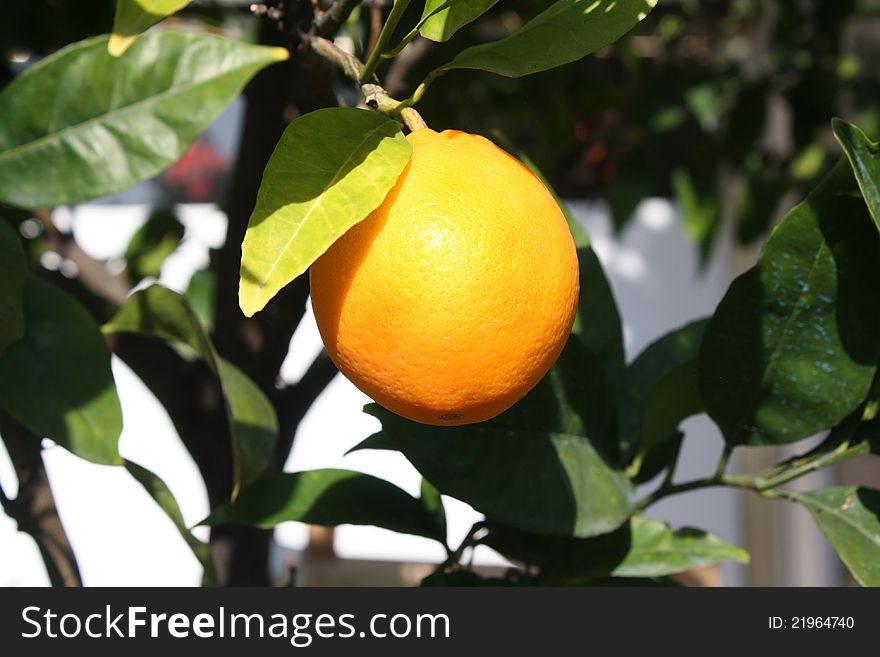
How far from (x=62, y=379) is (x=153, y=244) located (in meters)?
0.78

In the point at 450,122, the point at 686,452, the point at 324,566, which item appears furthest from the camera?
the point at 686,452

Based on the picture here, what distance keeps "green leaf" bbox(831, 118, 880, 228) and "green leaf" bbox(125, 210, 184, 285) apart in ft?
3.02

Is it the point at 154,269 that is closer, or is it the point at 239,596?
the point at 239,596

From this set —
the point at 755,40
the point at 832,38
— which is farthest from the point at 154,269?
the point at 755,40

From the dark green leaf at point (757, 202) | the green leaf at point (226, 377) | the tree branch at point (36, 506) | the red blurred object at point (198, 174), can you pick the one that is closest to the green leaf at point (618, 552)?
the green leaf at point (226, 377)

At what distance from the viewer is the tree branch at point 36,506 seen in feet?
2.10

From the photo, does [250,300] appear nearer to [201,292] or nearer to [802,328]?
[802,328]

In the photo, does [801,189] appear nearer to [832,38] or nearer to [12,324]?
[832,38]

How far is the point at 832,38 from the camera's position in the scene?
142 centimetres

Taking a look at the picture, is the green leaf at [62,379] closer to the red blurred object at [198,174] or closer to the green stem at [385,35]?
the green stem at [385,35]

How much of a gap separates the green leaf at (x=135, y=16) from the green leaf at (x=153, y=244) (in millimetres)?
872

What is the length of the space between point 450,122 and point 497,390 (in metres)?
0.81

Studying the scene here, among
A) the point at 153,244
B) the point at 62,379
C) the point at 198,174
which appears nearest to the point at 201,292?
the point at 153,244

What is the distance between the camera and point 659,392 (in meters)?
0.63
